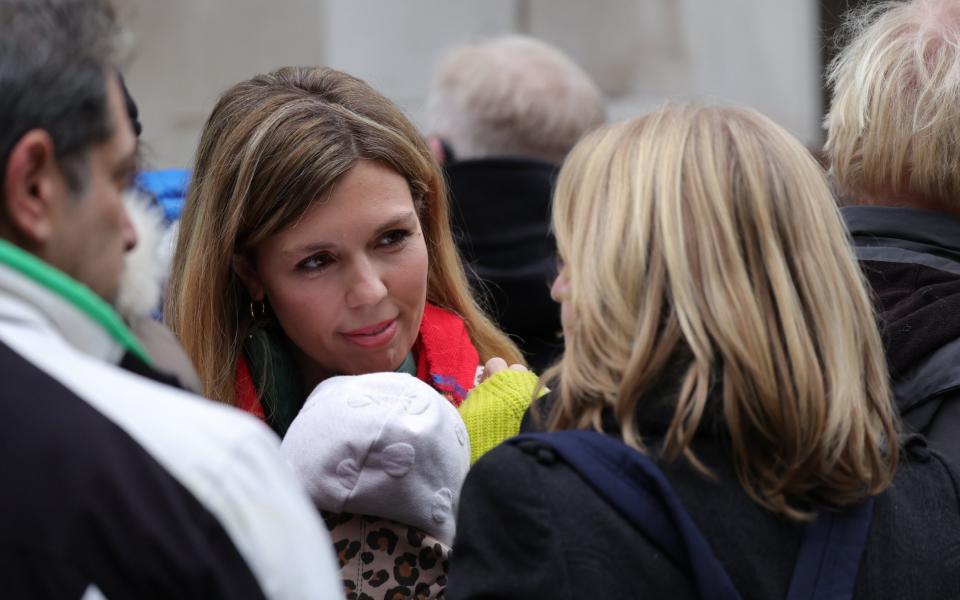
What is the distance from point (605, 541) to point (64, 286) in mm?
746

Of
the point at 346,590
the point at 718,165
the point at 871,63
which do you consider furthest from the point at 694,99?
the point at 346,590

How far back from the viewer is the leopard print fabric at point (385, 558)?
2.04 metres

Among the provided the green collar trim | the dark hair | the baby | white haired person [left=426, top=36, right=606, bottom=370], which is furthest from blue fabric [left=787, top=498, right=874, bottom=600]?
white haired person [left=426, top=36, right=606, bottom=370]

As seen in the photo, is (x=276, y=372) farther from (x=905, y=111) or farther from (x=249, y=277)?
(x=905, y=111)

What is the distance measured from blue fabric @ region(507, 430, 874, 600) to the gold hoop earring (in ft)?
3.61

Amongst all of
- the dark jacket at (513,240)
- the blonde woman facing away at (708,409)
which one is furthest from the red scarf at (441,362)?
the dark jacket at (513,240)

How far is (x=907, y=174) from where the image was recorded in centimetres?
260

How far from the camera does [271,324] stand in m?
2.76

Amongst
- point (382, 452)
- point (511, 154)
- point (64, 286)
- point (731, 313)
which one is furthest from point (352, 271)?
point (511, 154)

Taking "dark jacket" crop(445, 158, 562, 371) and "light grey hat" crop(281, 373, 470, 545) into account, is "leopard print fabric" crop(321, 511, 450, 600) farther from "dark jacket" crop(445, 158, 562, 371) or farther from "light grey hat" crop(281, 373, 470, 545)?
"dark jacket" crop(445, 158, 562, 371)

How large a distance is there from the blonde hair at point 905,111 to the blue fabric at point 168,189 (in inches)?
68.3

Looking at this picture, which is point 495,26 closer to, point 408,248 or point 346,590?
point 408,248

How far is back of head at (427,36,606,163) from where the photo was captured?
4.43m

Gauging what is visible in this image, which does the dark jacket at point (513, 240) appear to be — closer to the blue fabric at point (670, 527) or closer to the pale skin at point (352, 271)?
the pale skin at point (352, 271)
